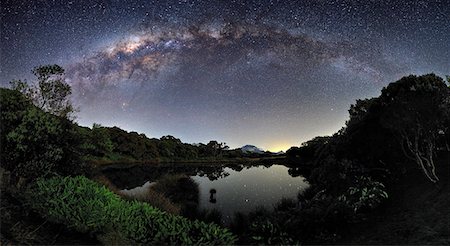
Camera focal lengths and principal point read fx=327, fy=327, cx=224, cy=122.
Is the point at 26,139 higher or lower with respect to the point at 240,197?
higher

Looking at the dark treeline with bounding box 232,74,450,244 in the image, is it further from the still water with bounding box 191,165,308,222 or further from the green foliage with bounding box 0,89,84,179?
the green foliage with bounding box 0,89,84,179

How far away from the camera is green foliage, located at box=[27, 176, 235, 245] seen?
973cm

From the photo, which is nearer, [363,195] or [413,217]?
[413,217]

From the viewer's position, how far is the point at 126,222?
10.3 meters

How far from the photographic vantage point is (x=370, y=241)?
1300 cm

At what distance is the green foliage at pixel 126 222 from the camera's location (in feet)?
31.9

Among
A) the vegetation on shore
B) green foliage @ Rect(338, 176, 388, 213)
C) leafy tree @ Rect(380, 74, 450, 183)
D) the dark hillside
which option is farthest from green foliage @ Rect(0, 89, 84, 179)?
leafy tree @ Rect(380, 74, 450, 183)

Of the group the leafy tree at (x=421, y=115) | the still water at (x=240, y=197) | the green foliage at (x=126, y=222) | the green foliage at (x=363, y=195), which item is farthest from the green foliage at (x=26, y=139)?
the leafy tree at (x=421, y=115)

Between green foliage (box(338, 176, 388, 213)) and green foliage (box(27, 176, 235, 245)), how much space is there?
8578 millimetres

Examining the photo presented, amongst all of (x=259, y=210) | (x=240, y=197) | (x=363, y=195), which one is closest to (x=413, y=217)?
(x=363, y=195)

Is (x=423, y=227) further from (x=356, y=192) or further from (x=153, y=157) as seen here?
(x=153, y=157)

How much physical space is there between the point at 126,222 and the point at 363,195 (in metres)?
12.5

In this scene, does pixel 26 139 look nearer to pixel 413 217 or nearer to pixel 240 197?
pixel 240 197

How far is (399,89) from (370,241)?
11.5m
